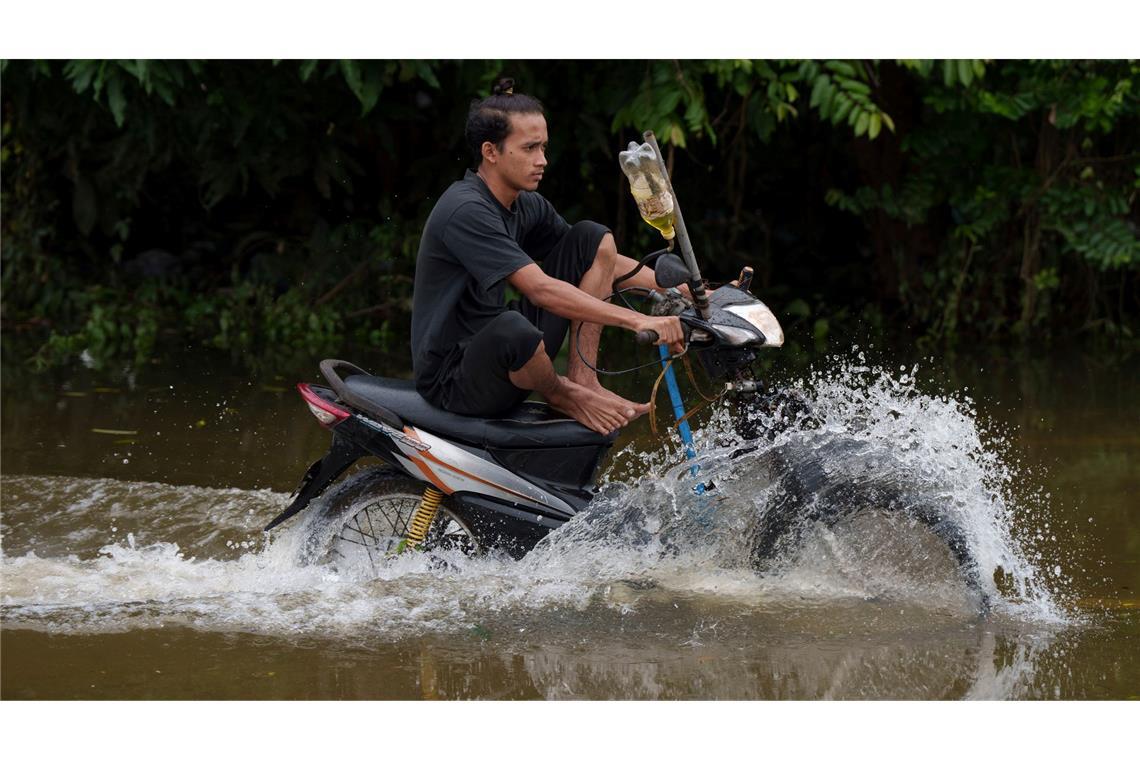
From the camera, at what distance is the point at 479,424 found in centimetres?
486

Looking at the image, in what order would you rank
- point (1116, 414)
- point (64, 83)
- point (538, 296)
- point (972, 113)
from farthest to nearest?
point (64, 83) → point (972, 113) → point (1116, 414) → point (538, 296)

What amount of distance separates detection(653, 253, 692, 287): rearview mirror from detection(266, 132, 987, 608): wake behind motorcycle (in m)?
0.11

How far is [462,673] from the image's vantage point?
13.9 feet

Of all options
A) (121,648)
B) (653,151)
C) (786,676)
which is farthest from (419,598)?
(653,151)

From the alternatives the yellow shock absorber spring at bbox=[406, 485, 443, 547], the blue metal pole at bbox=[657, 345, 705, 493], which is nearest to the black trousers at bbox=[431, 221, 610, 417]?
the yellow shock absorber spring at bbox=[406, 485, 443, 547]

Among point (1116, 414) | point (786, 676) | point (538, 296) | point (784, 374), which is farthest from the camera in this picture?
point (784, 374)

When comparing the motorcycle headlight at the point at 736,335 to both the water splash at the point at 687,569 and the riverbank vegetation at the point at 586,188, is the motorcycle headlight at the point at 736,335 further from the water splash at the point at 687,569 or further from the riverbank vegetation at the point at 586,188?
the riverbank vegetation at the point at 586,188

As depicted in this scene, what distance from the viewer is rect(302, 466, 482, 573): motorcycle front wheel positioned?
4.94 m

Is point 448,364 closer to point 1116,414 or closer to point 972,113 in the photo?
point 1116,414

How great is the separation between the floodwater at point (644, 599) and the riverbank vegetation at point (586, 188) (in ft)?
12.9

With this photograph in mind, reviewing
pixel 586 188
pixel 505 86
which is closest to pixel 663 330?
pixel 505 86

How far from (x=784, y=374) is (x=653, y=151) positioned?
4.77 m

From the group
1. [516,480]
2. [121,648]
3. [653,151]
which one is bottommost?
[121,648]

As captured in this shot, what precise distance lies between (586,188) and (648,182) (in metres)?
7.07
